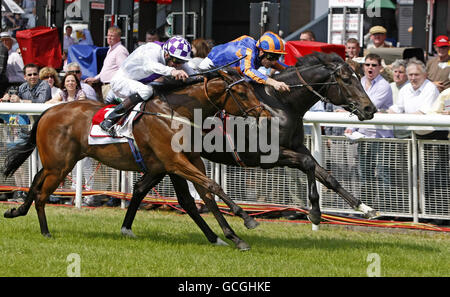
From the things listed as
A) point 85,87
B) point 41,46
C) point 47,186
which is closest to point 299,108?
point 47,186

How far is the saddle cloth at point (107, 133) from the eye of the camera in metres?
7.21

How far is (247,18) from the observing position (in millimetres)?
18328

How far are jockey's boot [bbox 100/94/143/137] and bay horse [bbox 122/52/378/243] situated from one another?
68 centimetres

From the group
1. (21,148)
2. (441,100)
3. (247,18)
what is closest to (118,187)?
(21,148)

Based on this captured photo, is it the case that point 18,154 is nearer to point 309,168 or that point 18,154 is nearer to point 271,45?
point 271,45

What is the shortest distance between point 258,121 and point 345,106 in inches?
34.5

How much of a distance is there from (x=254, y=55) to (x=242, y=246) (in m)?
1.86

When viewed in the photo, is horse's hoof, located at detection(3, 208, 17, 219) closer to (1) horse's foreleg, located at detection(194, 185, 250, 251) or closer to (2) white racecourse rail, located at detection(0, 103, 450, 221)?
(1) horse's foreleg, located at detection(194, 185, 250, 251)

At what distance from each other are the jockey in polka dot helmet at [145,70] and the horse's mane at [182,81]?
8cm

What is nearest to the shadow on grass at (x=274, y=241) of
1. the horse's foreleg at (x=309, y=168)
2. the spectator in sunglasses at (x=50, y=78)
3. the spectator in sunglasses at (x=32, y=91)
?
the horse's foreleg at (x=309, y=168)

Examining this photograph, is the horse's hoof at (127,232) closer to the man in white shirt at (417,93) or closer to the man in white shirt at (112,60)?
the man in white shirt at (417,93)

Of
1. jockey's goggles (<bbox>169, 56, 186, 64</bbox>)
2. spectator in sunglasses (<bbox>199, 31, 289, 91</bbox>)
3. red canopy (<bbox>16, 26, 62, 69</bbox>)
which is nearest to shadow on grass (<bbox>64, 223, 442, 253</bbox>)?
spectator in sunglasses (<bbox>199, 31, 289, 91</bbox>)

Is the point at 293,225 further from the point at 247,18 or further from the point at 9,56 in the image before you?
the point at 247,18

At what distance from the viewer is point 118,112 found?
23.7 ft
